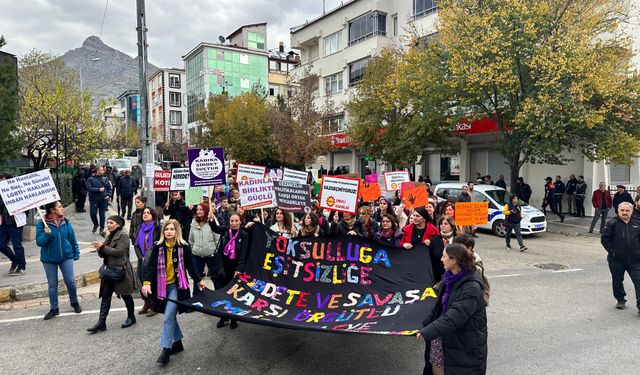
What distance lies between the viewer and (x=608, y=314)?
22.3 feet

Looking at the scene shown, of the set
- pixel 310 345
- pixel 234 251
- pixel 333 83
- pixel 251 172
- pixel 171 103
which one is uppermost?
pixel 171 103

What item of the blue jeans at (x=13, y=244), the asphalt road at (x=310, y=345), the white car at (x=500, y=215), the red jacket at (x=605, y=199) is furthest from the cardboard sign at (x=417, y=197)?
the red jacket at (x=605, y=199)

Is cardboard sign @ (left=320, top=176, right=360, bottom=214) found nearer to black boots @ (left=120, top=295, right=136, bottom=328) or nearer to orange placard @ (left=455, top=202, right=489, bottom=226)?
orange placard @ (left=455, top=202, right=489, bottom=226)

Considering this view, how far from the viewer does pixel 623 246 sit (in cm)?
680

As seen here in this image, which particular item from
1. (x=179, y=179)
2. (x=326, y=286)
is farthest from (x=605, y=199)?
(x=179, y=179)

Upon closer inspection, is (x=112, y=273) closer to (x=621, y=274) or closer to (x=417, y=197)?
(x=417, y=197)

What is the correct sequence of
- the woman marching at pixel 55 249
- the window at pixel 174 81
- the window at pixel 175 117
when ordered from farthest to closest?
the window at pixel 174 81 → the window at pixel 175 117 → the woman marching at pixel 55 249

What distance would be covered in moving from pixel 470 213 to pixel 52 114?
25.1 m

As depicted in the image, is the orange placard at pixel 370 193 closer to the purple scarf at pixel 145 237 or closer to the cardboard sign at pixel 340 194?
the cardboard sign at pixel 340 194

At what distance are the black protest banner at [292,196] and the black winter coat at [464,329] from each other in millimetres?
4643

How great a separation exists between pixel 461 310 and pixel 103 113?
34.1 meters

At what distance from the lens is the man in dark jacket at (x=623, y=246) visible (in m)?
6.76

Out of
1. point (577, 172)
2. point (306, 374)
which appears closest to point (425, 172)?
point (577, 172)

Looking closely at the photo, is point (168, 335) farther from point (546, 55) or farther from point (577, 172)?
point (577, 172)
